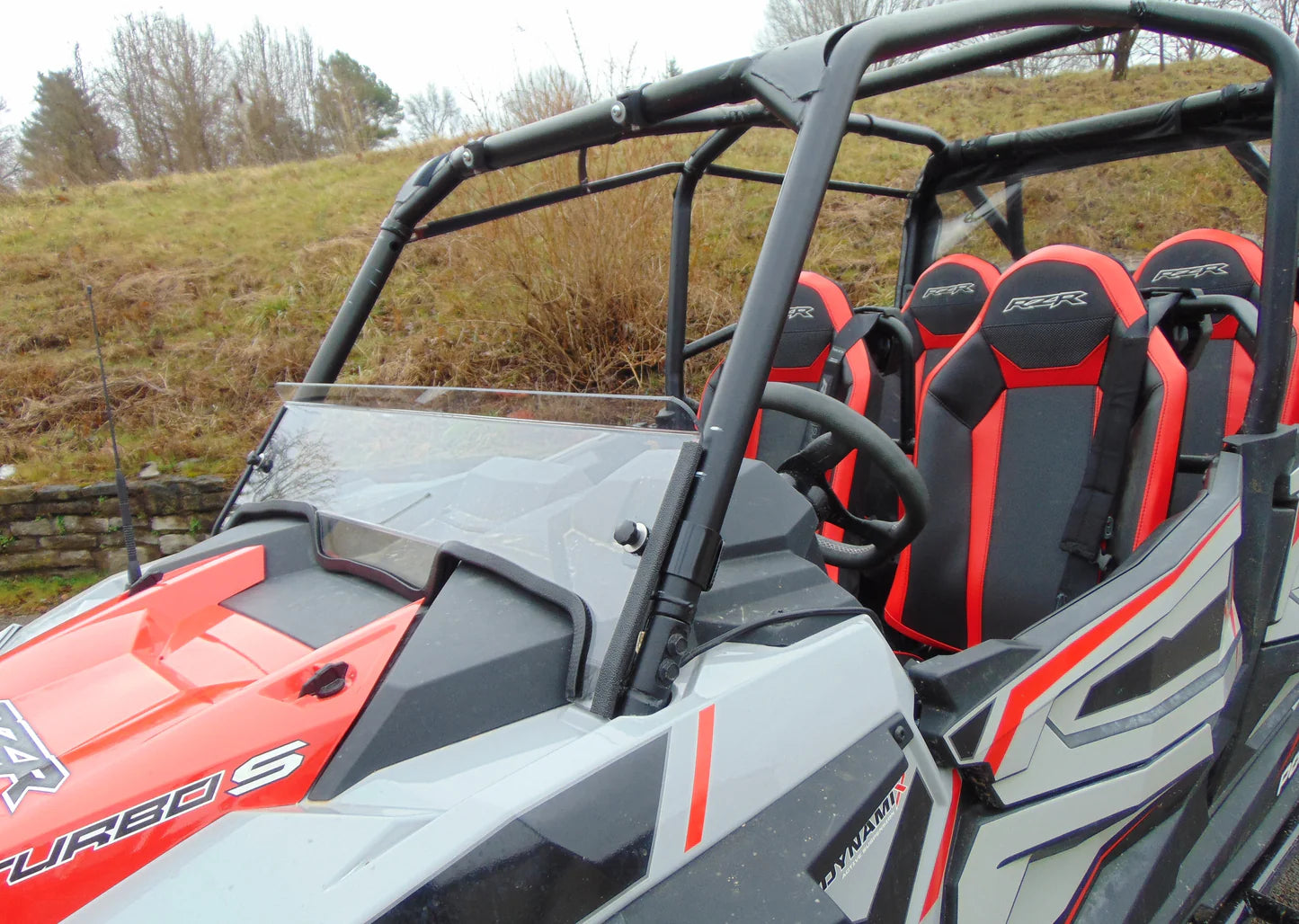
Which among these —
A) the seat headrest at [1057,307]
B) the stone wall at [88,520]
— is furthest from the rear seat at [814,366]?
the stone wall at [88,520]

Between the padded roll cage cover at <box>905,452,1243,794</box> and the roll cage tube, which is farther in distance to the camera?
the padded roll cage cover at <box>905,452,1243,794</box>

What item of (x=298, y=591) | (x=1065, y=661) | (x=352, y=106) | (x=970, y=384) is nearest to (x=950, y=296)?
(x=970, y=384)

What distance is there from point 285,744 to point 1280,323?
65.7 inches

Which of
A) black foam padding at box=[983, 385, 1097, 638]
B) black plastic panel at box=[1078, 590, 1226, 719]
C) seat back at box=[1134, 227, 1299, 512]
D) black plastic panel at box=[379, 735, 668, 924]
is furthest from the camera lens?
seat back at box=[1134, 227, 1299, 512]

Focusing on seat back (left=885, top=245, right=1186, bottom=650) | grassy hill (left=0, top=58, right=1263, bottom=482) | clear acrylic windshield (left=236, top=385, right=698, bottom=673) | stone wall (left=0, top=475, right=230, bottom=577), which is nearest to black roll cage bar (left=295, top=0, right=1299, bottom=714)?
clear acrylic windshield (left=236, top=385, right=698, bottom=673)

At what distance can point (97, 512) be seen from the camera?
17.2ft

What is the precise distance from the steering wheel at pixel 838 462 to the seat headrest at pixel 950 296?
5.26ft

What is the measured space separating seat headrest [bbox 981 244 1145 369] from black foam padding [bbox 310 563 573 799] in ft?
4.59

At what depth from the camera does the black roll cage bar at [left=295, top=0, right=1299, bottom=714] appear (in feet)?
2.85

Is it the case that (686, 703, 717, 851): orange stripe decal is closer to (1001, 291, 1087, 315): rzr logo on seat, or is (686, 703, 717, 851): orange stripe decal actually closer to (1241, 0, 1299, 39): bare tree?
(1001, 291, 1087, 315): rzr logo on seat

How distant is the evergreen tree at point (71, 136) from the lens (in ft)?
53.8

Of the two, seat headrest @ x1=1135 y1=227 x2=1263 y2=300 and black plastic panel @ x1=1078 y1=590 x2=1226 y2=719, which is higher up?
seat headrest @ x1=1135 y1=227 x2=1263 y2=300

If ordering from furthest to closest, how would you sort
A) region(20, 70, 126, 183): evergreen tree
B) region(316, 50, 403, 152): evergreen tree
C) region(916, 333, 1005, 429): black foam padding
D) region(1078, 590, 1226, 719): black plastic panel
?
1. region(20, 70, 126, 183): evergreen tree
2. region(316, 50, 403, 152): evergreen tree
3. region(916, 333, 1005, 429): black foam padding
4. region(1078, 590, 1226, 719): black plastic panel

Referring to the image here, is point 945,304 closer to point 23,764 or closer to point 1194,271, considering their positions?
point 1194,271
